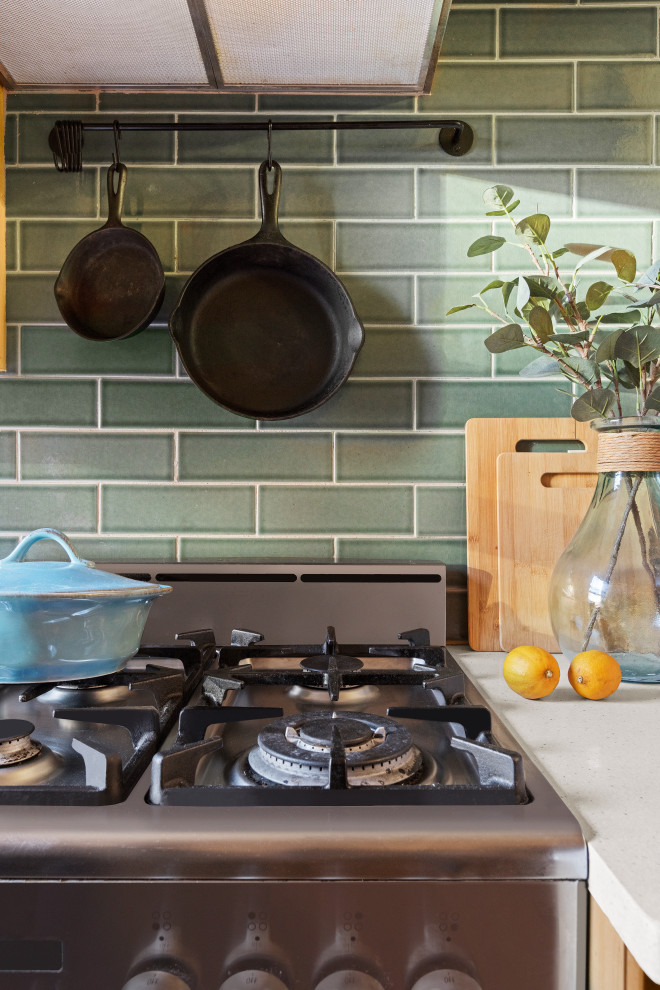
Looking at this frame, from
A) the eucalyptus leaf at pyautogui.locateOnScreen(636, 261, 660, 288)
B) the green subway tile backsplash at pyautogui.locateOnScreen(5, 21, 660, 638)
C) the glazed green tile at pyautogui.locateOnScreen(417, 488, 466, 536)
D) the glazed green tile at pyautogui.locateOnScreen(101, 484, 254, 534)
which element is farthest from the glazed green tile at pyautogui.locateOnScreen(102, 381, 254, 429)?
the eucalyptus leaf at pyautogui.locateOnScreen(636, 261, 660, 288)

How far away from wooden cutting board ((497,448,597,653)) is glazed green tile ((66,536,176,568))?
1.84 feet

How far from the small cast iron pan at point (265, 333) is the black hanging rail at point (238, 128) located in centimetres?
9

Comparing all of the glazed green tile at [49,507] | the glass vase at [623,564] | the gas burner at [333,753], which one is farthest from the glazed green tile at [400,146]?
the gas burner at [333,753]

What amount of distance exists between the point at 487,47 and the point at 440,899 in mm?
1274

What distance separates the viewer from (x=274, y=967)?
0.54 metres

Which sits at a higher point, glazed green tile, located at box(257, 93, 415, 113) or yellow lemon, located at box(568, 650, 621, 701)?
glazed green tile, located at box(257, 93, 415, 113)

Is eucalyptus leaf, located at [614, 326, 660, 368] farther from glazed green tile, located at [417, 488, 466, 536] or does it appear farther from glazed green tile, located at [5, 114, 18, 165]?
glazed green tile, located at [5, 114, 18, 165]

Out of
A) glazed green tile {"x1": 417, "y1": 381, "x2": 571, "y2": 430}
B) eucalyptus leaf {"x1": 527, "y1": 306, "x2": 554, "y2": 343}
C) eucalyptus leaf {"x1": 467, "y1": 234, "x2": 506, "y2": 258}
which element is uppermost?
eucalyptus leaf {"x1": 467, "y1": 234, "x2": 506, "y2": 258}

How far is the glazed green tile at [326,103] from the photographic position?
124cm

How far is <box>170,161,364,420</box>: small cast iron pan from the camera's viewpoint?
1.21 metres

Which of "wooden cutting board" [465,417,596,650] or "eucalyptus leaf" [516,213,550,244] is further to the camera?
"wooden cutting board" [465,417,596,650]

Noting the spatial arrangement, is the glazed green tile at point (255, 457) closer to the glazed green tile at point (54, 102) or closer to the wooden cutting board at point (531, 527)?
the wooden cutting board at point (531, 527)

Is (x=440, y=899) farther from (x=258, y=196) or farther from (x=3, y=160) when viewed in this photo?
(x=3, y=160)

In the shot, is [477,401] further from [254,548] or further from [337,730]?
[337,730]
